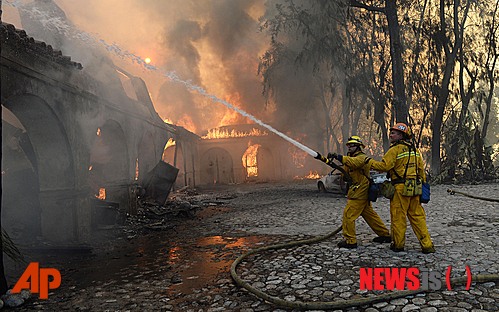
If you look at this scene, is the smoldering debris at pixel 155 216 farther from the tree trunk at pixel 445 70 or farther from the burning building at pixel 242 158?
the burning building at pixel 242 158

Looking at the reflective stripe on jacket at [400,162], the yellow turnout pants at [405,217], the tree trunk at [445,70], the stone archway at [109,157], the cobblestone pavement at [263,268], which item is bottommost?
the cobblestone pavement at [263,268]

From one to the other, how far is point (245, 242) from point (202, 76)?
3658cm

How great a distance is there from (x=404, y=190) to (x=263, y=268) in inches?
93.0

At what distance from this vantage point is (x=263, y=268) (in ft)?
15.9

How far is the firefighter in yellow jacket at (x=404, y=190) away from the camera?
16.2ft

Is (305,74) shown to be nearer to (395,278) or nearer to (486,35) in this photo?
(486,35)

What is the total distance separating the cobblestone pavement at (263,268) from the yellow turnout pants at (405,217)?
0.74 feet

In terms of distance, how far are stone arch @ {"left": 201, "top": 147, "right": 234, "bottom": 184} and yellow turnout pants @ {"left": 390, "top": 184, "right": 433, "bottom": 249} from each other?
83.5 ft

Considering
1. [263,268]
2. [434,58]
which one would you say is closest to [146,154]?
[263,268]

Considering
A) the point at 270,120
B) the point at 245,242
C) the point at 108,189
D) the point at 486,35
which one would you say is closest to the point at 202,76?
the point at 270,120

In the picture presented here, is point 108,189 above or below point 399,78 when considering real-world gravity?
below

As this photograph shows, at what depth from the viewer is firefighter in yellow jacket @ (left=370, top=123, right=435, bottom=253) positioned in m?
4.95

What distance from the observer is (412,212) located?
5.02m

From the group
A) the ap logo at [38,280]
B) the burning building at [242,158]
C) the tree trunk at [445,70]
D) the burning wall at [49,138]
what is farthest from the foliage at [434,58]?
the ap logo at [38,280]
